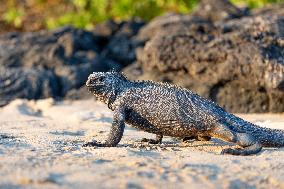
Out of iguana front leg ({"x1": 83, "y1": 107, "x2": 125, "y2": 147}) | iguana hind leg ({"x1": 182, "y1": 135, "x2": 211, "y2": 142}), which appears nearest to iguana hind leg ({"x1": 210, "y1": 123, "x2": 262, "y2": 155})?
iguana hind leg ({"x1": 182, "y1": 135, "x2": 211, "y2": 142})

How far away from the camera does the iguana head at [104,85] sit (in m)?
5.40

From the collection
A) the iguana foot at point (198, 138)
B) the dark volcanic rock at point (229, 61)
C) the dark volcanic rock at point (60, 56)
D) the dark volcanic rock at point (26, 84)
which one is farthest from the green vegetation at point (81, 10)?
the iguana foot at point (198, 138)

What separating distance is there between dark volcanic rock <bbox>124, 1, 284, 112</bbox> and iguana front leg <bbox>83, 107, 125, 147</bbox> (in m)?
3.85

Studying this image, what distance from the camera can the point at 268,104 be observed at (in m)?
8.86

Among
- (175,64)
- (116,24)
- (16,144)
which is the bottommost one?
(16,144)

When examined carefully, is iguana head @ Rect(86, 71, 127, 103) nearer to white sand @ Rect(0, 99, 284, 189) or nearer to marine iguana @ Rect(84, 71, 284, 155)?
marine iguana @ Rect(84, 71, 284, 155)

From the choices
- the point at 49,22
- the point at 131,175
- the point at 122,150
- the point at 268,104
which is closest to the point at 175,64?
the point at 268,104

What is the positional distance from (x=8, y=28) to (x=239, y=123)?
16.3m

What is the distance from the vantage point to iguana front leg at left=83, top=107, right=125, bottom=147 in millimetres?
4991

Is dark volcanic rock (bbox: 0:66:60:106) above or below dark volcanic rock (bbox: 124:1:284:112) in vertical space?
below

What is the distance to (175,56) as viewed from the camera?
938 centimetres

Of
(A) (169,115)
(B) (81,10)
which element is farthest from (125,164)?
(B) (81,10)

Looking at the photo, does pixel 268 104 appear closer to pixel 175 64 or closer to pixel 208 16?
pixel 175 64

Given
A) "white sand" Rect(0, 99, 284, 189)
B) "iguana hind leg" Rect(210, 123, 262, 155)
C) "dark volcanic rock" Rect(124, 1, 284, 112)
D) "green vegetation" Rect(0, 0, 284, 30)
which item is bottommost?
"white sand" Rect(0, 99, 284, 189)
